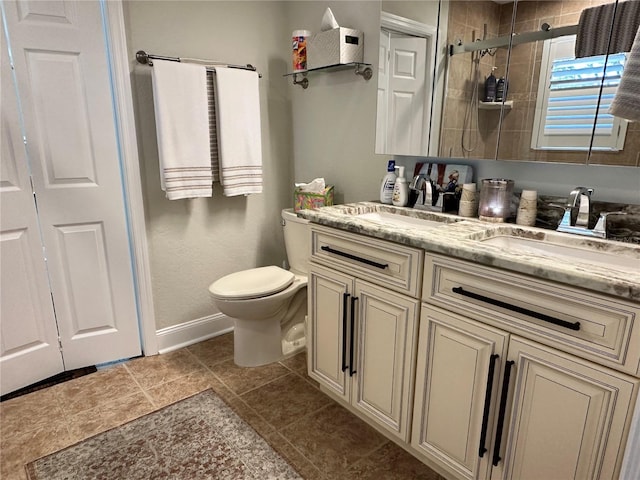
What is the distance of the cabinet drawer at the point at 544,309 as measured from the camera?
0.97m

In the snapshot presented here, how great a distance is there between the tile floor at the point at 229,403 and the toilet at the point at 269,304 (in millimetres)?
92

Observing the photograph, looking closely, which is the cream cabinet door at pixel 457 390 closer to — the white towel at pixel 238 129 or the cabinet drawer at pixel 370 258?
the cabinet drawer at pixel 370 258

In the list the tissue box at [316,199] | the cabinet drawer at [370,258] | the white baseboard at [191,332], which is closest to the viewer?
the cabinet drawer at [370,258]

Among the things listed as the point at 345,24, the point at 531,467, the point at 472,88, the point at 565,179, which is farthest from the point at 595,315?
the point at 345,24

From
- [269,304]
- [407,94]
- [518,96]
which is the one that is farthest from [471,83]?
[269,304]

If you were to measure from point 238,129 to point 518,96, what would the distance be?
143 centimetres

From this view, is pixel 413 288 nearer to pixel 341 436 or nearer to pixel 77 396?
pixel 341 436

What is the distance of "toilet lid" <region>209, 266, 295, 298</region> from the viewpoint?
2.05 metres

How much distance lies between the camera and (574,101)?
1.38m

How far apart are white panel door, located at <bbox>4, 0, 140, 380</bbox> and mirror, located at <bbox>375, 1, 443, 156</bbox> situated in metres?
1.34

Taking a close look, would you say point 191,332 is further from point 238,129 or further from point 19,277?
point 238,129

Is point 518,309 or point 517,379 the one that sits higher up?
point 518,309

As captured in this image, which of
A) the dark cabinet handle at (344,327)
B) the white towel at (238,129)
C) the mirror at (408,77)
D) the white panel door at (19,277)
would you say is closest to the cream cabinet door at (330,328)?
the dark cabinet handle at (344,327)

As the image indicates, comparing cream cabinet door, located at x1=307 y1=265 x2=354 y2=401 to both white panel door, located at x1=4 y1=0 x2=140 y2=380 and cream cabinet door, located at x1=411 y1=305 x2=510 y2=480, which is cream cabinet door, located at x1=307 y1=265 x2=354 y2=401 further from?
white panel door, located at x1=4 y1=0 x2=140 y2=380
